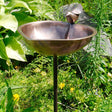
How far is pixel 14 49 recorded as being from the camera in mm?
2836

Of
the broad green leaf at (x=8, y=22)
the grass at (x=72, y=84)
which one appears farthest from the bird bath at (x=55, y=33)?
the broad green leaf at (x=8, y=22)

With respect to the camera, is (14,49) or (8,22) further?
(14,49)

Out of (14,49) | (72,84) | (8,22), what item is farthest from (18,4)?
(72,84)

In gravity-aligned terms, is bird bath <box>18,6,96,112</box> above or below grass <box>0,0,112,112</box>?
above

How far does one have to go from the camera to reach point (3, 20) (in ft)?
8.84

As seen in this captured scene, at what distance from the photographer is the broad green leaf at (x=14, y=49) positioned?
279 centimetres

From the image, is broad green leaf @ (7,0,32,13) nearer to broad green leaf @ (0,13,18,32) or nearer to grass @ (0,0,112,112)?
broad green leaf @ (0,13,18,32)

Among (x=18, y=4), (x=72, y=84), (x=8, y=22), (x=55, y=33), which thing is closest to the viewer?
(x=55, y=33)

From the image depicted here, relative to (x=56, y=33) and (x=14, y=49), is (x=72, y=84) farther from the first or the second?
(x=14, y=49)

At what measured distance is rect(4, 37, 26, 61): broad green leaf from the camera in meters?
2.79

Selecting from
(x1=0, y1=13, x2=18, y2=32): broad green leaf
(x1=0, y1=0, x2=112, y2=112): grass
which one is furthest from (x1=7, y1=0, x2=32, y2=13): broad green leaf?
(x1=0, y1=0, x2=112, y2=112): grass

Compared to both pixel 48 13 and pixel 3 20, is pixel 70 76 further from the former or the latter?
pixel 48 13

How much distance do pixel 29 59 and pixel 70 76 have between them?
1.00 meters

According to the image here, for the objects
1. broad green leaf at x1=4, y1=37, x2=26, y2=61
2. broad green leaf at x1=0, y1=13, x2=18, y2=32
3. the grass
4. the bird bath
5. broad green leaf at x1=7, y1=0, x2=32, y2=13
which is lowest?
the grass
